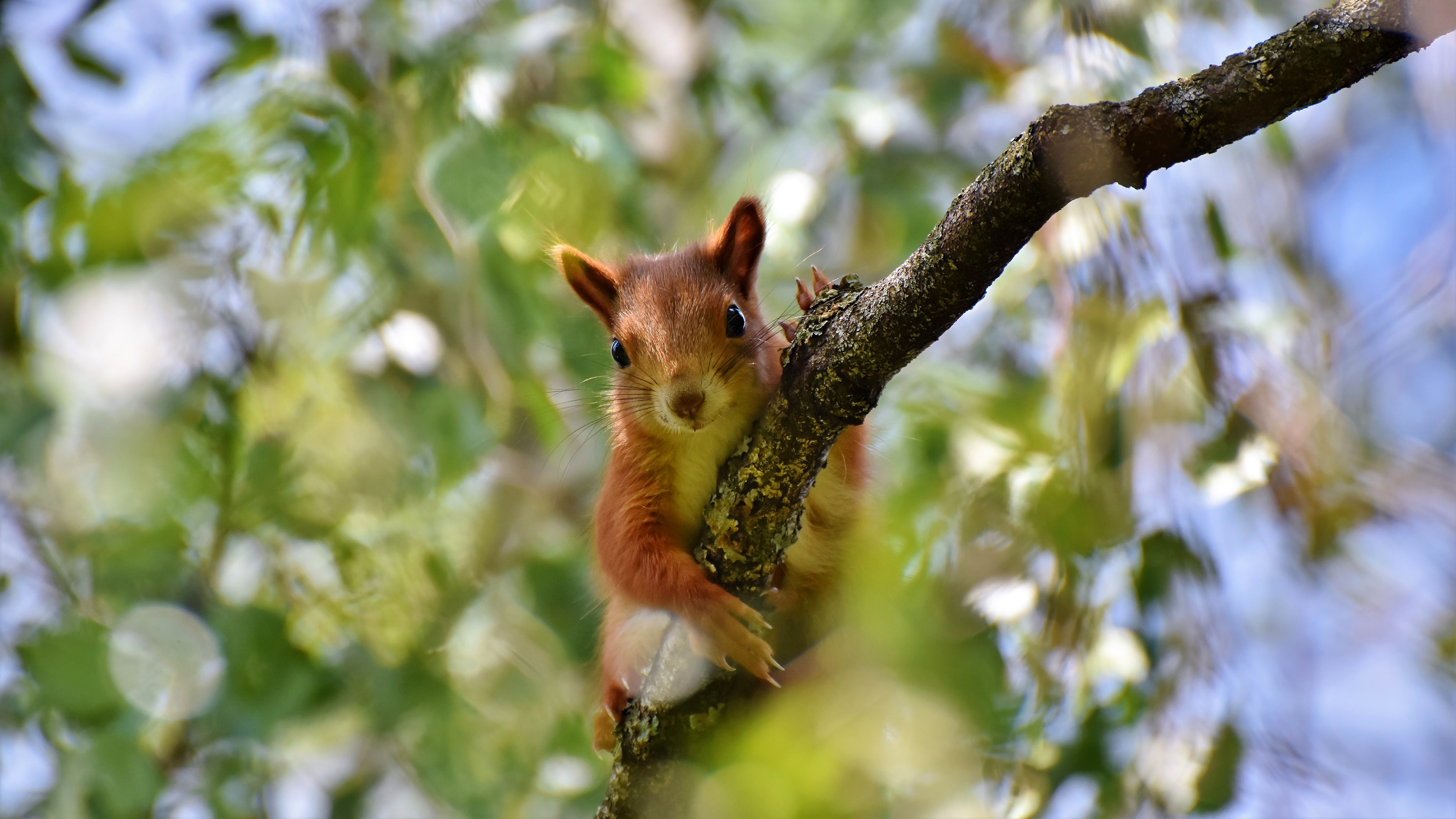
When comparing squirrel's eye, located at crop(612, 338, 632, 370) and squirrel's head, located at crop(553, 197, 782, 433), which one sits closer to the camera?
squirrel's head, located at crop(553, 197, 782, 433)

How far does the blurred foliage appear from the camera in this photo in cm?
237

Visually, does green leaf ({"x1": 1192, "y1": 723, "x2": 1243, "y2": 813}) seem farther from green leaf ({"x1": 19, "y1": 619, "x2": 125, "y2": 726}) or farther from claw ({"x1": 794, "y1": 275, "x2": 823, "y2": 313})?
green leaf ({"x1": 19, "y1": 619, "x2": 125, "y2": 726})

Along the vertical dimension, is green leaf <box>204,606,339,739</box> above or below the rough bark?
below

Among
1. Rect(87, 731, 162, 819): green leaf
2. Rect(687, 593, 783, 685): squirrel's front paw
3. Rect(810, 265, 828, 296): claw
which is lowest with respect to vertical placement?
Rect(87, 731, 162, 819): green leaf

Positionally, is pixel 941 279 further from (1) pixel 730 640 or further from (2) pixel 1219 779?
(2) pixel 1219 779

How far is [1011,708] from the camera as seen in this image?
7.25ft

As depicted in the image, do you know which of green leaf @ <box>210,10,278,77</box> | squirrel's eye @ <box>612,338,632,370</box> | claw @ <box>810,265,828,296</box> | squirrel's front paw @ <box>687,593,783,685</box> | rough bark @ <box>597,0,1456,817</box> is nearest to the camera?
rough bark @ <box>597,0,1456,817</box>

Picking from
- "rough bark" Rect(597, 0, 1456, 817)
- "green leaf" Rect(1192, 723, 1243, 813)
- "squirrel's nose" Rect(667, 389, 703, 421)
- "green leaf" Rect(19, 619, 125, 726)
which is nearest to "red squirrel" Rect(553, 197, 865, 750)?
"squirrel's nose" Rect(667, 389, 703, 421)

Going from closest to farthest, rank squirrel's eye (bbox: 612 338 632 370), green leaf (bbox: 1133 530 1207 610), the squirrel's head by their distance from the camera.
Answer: the squirrel's head, green leaf (bbox: 1133 530 1207 610), squirrel's eye (bbox: 612 338 632 370)

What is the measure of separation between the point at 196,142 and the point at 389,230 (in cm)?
86

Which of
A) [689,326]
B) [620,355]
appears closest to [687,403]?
[689,326]

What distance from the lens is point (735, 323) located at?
102 inches

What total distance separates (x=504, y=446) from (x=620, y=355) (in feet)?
5.78

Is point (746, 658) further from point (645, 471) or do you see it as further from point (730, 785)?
point (645, 471)
